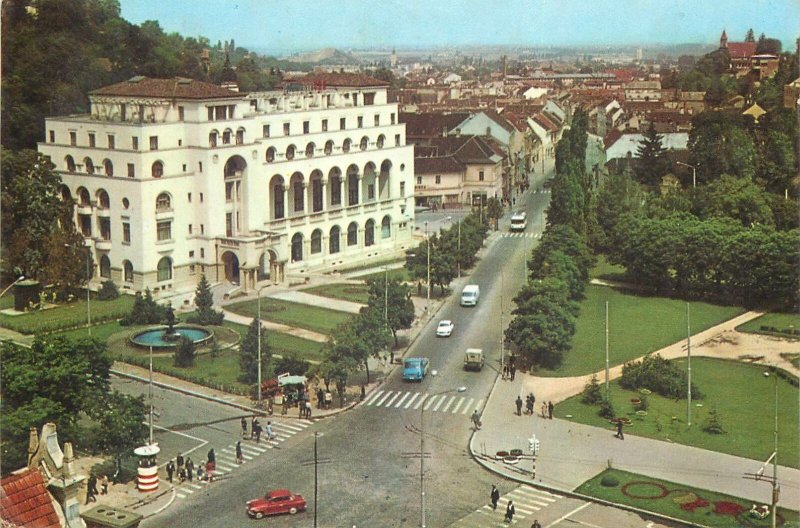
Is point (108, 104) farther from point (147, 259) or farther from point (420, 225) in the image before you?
point (420, 225)

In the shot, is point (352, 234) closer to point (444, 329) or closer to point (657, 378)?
point (444, 329)

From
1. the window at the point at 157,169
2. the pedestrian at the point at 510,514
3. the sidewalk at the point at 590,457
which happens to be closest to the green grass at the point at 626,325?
the sidewalk at the point at 590,457

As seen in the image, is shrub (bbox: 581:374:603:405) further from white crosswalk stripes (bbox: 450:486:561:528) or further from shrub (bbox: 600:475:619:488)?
white crosswalk stripes (bbox: 450:486:561:528)

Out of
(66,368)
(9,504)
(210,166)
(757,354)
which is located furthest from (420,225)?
(9,504)

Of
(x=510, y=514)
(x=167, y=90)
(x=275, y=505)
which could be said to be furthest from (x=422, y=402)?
(x=167, y=90)

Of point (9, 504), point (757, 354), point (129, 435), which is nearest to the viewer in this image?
point (9, 504)

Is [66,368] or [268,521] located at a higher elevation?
[66,368]
